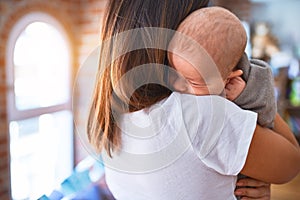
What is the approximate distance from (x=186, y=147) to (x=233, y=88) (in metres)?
0.09

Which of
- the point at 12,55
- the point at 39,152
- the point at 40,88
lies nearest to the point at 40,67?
the point at 40,88

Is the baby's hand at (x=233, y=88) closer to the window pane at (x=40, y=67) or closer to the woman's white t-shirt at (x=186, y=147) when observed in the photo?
the woman's white t-shirt at (x=186, y=147)

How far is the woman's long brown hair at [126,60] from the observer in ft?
1.09

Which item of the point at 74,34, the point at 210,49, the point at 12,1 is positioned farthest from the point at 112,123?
the point at 74,34

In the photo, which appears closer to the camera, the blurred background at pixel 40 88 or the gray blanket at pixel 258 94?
the gray blanket at pixel 258 94

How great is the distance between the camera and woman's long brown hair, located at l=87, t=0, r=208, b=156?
334mm

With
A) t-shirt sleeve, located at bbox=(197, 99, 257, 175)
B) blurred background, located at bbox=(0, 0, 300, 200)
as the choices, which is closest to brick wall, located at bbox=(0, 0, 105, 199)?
blurred background, located at bbox=(0, 0, 300, 200)

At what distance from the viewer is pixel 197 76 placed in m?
0.33

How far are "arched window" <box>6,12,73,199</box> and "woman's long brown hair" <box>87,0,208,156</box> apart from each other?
912mm

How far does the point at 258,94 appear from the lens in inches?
14.2

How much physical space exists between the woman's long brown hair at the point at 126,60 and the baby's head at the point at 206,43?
16mm

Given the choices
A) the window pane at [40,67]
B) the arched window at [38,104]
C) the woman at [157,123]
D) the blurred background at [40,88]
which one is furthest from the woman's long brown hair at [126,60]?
the window pane at [40,67]

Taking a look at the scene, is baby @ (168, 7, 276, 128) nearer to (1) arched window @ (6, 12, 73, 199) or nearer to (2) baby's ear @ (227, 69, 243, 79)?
(2) baby's ear @ (227, 69, 243, 79)

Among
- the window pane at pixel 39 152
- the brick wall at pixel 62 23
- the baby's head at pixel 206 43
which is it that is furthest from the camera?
the window pane at pixel 39 152
